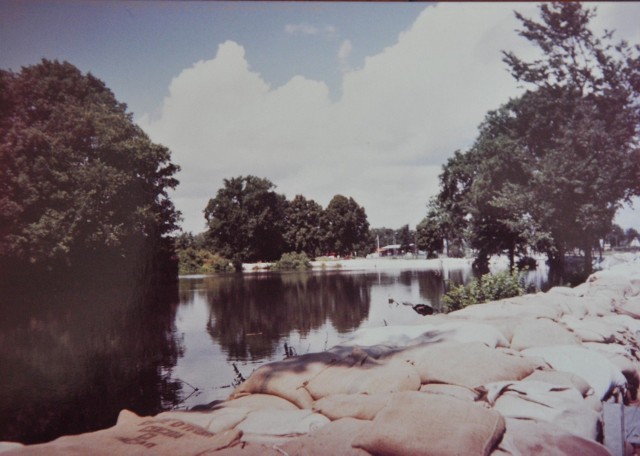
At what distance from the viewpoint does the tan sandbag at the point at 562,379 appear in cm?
303

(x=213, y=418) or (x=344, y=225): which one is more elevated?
(x=344, y=225)

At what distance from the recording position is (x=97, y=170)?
216 inches

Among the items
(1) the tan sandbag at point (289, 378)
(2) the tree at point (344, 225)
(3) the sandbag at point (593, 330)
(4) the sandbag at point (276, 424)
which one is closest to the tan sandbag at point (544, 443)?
(4) the sandbag at point (276, 424)

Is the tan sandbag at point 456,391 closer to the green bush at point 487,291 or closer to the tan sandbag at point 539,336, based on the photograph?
the tan sandbag at point 539,336

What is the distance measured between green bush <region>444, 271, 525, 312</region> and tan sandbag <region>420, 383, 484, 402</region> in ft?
22.1

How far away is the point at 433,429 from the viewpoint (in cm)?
225

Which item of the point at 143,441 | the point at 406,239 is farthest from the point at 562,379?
the point at 406,239

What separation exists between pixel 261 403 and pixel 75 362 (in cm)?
533

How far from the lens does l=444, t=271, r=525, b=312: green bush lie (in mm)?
9414

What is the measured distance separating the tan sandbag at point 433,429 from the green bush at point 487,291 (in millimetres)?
7377

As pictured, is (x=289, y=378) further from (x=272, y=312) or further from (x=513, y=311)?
(x=272, y=312)

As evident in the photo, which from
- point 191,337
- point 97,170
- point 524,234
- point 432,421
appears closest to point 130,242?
point 97,170

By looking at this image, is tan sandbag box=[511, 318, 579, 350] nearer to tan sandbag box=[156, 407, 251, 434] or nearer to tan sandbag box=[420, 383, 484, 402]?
tan sandbag box=[420, 383, 484, 402]

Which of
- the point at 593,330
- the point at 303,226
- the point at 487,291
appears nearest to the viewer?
the point at 593,330
